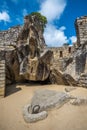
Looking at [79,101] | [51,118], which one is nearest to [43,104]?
[51,118]

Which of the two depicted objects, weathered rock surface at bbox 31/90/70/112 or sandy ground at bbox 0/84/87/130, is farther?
weathered rock surface at bbox 31/90/70/112

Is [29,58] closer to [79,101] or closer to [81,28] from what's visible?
[79,101]

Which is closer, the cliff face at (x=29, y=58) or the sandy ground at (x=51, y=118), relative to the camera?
the sandy ground at (x=51, y=118)

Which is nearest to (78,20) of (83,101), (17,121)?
(83,101)

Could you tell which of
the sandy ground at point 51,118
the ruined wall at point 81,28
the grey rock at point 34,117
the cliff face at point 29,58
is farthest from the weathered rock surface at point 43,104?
the ruined wall at point 81,28

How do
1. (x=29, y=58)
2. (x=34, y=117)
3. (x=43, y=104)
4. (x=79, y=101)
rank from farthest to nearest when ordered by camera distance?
1. (x=29, y=58)
2. (x=79, y=101)
3. (x=43, y=104)
4. (x=34, y=117)

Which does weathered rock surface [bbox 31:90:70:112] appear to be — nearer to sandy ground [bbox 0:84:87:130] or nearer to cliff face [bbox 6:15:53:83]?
sandy ground [bbox 0:84:87:130]

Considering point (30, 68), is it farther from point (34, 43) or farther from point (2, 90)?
point (2, 90)

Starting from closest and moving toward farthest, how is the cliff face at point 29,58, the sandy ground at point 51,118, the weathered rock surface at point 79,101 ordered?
the sandy ground at point 51,118, the weathered rock surface at point 79,101, the cliff face at point 29,58

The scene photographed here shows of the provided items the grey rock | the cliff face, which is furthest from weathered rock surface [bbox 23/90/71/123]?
the cliff face

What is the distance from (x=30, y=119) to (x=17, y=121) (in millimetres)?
439

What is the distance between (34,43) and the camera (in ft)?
26.4

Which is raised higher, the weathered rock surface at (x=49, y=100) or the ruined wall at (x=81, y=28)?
the ruined wall at (x=81, y=28)

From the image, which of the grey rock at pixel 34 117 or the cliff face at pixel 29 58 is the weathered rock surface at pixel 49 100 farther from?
the cliff face at pixel 29 58
